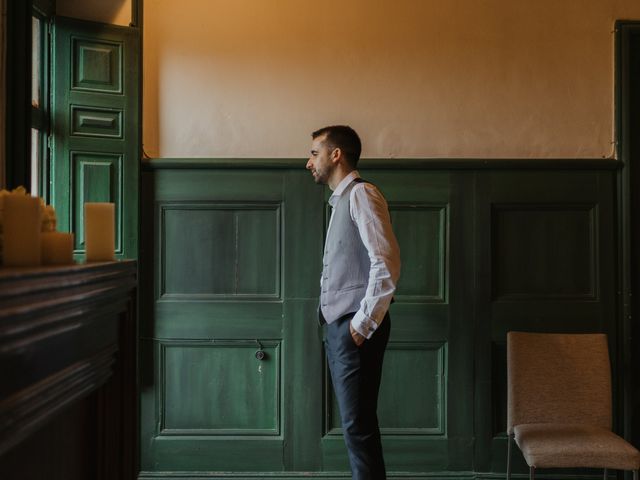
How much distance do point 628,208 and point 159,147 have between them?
7.85 ft

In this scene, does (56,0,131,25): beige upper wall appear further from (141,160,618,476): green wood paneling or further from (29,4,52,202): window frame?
(141,160,618,476): green wood paneling

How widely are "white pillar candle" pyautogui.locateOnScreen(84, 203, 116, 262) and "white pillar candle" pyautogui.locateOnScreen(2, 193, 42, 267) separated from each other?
0.85 feet

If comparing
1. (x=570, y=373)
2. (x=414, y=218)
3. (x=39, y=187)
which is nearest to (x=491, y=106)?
(x=414, y=218)

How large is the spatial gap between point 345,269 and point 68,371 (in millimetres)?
1571

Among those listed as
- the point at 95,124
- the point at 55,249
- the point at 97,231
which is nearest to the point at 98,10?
the point at 95,124

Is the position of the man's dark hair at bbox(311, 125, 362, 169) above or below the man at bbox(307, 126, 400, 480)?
above

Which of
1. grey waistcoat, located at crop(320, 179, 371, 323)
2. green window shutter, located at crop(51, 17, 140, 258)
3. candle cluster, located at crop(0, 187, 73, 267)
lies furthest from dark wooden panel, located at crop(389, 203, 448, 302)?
candle cluster, located at crop(0, 187, 73, 267)

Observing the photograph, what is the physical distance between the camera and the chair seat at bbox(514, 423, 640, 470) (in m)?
2.68

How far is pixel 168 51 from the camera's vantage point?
3.43 m

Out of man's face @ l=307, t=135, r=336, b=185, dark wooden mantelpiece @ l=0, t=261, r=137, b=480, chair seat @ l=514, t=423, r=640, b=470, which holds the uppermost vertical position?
man's face @ l=307, t=135, r=336, b=185

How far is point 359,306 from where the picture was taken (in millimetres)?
2652

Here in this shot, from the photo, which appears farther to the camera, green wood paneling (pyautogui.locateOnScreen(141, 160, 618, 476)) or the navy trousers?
green wood paneling (pyautogui.locateOnScreen(141, 160, 618, 476))

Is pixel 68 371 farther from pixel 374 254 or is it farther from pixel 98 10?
pixel 98 10

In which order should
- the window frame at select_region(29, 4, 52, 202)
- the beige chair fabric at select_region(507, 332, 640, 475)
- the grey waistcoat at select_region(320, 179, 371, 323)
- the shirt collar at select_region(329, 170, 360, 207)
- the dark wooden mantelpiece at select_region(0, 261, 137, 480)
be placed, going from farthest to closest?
the window frame at select_region(29, 4, 52, 202)
the beige chair fabric at select_region(507, 332, 640, 475)
the shirt collar at select_region(329, 170, 360, 207)
the grey waistcoat at select_region(320, 179, 371, 323)
the dark wooden mantelpiece at select_region(0, 261, 137, 480)
